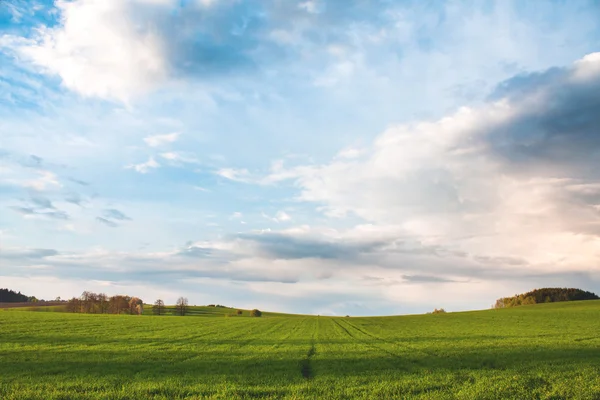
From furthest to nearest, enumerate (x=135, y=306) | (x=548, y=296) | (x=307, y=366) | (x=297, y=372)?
(x=135, y=306)
(x=548, y=296)
(x=307, y=366)
(x=297, y=372)

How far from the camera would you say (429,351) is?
3369 centimetres

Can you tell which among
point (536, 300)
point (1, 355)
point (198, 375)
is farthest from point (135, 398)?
point (536, 300)

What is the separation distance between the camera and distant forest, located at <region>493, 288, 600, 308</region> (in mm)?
164750

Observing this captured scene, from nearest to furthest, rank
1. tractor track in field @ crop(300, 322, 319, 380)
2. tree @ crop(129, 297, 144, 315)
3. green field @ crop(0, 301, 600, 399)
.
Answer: green field @ crop(0, 301, 600, 399) < tractor track in field @ crop(300, 322, 319, 380) < tree @ crop(129, 297, 144, 315)

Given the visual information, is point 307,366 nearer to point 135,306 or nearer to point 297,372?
point 297,372

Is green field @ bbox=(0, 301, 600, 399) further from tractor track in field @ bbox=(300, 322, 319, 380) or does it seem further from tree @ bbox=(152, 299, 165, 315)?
tree @ bbox=(152, 299, 165, 315)

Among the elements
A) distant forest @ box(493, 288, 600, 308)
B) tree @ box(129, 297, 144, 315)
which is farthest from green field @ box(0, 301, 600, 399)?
tree @ box(129, 297, 144, 315)

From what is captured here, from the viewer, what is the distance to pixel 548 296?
165m

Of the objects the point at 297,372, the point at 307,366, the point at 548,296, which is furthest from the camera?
the point at 548,296

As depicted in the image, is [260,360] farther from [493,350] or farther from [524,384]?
[493,350]

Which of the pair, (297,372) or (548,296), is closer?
(297,372)

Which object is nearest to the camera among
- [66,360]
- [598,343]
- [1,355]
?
[66,360]

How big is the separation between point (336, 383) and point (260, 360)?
31.0 ft

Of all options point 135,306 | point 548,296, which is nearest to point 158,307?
point 135,306
